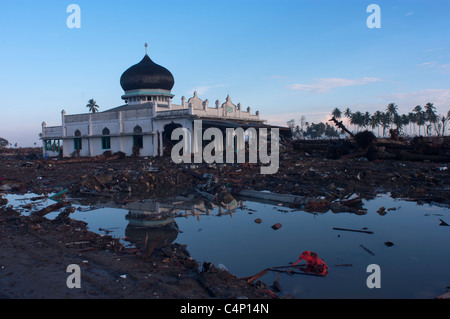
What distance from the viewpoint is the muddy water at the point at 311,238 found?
547 centimetres

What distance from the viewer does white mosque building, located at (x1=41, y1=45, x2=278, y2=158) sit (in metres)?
28.4

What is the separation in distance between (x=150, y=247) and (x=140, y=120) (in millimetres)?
24047

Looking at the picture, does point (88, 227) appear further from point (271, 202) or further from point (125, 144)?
point (125, 144)

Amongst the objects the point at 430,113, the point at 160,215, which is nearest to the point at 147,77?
the point at 160,215

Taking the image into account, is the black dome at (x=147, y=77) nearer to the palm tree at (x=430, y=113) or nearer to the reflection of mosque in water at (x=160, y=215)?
the reflection of mosque in water at (x=160, y=215)

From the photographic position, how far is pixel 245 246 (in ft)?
24.8

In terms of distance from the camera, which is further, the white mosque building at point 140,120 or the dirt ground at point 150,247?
the white mosque building at point 140,120

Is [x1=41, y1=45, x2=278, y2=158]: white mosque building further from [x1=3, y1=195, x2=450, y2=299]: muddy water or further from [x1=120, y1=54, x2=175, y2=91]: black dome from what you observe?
[x1=3, y1=195, x2=450, y2=299]: muddy water

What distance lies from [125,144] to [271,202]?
21.2 metres

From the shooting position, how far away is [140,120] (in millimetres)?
29547

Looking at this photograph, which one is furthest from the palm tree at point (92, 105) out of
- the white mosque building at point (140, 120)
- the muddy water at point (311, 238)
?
the muddy water at point (311, 238)

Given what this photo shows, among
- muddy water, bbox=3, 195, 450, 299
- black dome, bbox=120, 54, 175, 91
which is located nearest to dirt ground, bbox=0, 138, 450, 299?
muddy water, bbox=3, 195, 450, 299

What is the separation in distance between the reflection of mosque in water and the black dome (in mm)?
21129
